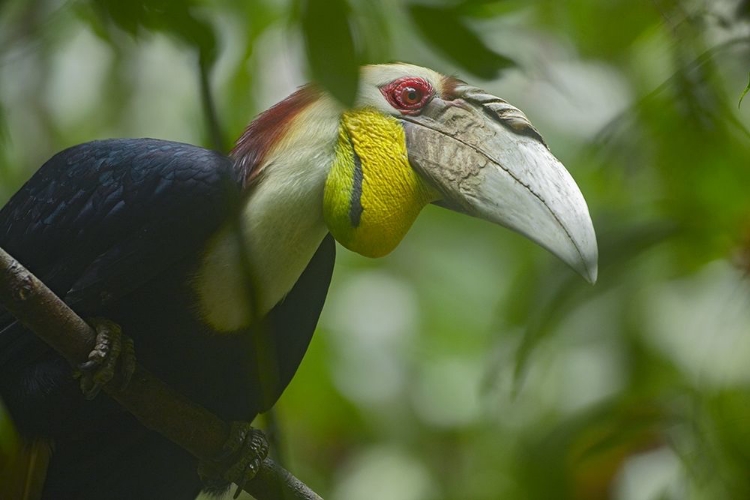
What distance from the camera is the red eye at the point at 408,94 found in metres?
0.98

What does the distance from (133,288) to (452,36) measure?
56 cm

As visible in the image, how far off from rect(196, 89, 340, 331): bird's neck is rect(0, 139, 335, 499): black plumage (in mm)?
21

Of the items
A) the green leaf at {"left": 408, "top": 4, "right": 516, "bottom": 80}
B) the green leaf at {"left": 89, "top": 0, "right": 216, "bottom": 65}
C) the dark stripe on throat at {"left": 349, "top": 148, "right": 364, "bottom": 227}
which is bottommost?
the dark stripe on throat at {"left": 349, "top": 148, "right": 364, "bottom": 227}

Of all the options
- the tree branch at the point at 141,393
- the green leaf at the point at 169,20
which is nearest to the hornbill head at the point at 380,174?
the tree branch at the point at 141,393

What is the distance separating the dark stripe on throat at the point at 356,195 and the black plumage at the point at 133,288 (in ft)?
0.42

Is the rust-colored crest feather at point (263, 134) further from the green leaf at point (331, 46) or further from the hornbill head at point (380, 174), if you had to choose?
the green leaf at point (331, 46)

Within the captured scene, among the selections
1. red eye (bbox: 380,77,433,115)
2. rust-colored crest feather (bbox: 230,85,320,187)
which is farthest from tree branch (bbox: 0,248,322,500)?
red eye (bbox: 380,77,433,115)

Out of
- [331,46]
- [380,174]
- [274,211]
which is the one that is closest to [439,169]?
[380,174]

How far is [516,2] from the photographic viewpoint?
35.4 inches

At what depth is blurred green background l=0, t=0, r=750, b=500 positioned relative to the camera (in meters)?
0.77

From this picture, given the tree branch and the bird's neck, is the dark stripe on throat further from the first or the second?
the tree branch

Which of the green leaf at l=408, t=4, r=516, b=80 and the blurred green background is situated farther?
the blurred green background

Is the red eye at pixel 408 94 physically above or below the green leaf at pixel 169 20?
below

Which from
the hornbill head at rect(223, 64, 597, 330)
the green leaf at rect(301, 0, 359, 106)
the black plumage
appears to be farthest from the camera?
the black plumage
